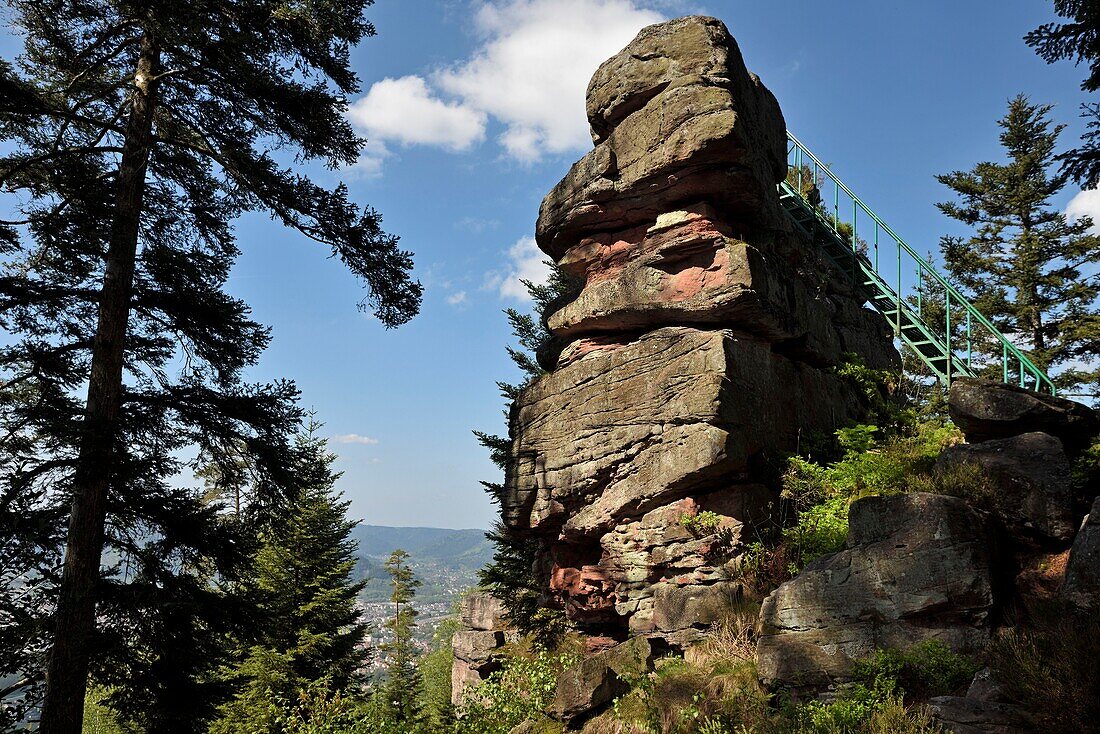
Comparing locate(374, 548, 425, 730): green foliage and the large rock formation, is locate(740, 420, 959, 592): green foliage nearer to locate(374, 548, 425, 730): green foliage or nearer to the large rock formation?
the large rock formation

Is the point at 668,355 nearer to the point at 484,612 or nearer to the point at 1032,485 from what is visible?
the point at 1032,485

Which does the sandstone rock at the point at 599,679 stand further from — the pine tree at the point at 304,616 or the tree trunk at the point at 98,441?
the pine tree at the point at 304,616

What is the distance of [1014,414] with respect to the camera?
936cm

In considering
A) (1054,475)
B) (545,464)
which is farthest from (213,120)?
(1054,475)

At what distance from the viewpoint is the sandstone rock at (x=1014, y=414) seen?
9242 millimetres

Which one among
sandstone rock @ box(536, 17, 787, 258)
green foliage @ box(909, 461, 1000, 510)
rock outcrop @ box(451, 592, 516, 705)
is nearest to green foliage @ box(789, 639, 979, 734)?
green foliage @ box(909, 461, 1000, 510)

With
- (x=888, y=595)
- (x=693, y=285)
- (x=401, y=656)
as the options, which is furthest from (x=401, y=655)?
(x=888, y=595)

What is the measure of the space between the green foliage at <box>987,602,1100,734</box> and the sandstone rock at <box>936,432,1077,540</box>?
5.81 ft

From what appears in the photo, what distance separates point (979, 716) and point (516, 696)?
693 centimetres

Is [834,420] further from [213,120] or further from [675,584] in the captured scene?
[213,120]

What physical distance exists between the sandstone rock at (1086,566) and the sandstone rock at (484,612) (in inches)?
603

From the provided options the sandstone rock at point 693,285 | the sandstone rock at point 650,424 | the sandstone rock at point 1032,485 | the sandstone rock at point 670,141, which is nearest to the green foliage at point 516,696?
the sandstone rock at point 650,424

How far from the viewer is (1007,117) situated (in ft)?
77.2

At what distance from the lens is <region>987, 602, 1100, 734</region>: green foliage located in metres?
5.43
